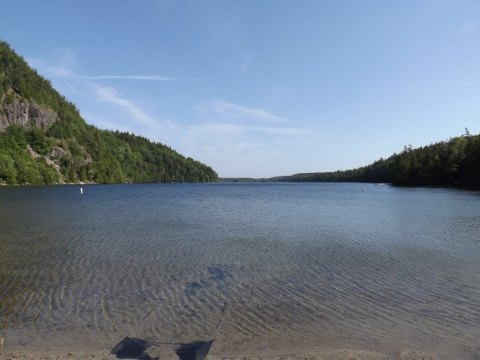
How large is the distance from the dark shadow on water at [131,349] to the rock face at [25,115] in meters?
159

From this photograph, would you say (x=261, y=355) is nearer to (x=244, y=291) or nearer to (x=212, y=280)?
(x=244, y=291)

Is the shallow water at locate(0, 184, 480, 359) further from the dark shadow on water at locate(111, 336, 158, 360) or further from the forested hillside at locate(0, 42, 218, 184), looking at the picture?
the forested hillside at locate(0, 42, 218, 184)

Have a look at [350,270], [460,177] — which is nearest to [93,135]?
[460,177]

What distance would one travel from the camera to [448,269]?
15359 mm

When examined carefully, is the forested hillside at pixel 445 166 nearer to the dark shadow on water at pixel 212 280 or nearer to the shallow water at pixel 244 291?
the shallow water at pixel 244 291

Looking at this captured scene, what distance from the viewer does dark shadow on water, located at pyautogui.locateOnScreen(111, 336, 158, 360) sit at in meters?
7.56

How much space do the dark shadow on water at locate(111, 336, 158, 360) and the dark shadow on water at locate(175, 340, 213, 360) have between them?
2.32 feet

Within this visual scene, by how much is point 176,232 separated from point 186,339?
17.9m

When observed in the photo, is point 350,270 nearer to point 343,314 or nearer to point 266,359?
point 343,314

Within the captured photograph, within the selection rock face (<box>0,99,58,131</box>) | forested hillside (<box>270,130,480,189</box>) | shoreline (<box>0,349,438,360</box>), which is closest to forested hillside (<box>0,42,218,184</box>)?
rock face (<box>0,99,58,131</box>)

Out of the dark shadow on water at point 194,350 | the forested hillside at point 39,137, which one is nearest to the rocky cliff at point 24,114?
the forested hillside at point 39,137

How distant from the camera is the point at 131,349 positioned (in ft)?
25.9

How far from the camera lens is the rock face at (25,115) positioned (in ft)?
471

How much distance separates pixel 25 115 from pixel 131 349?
176 meters
